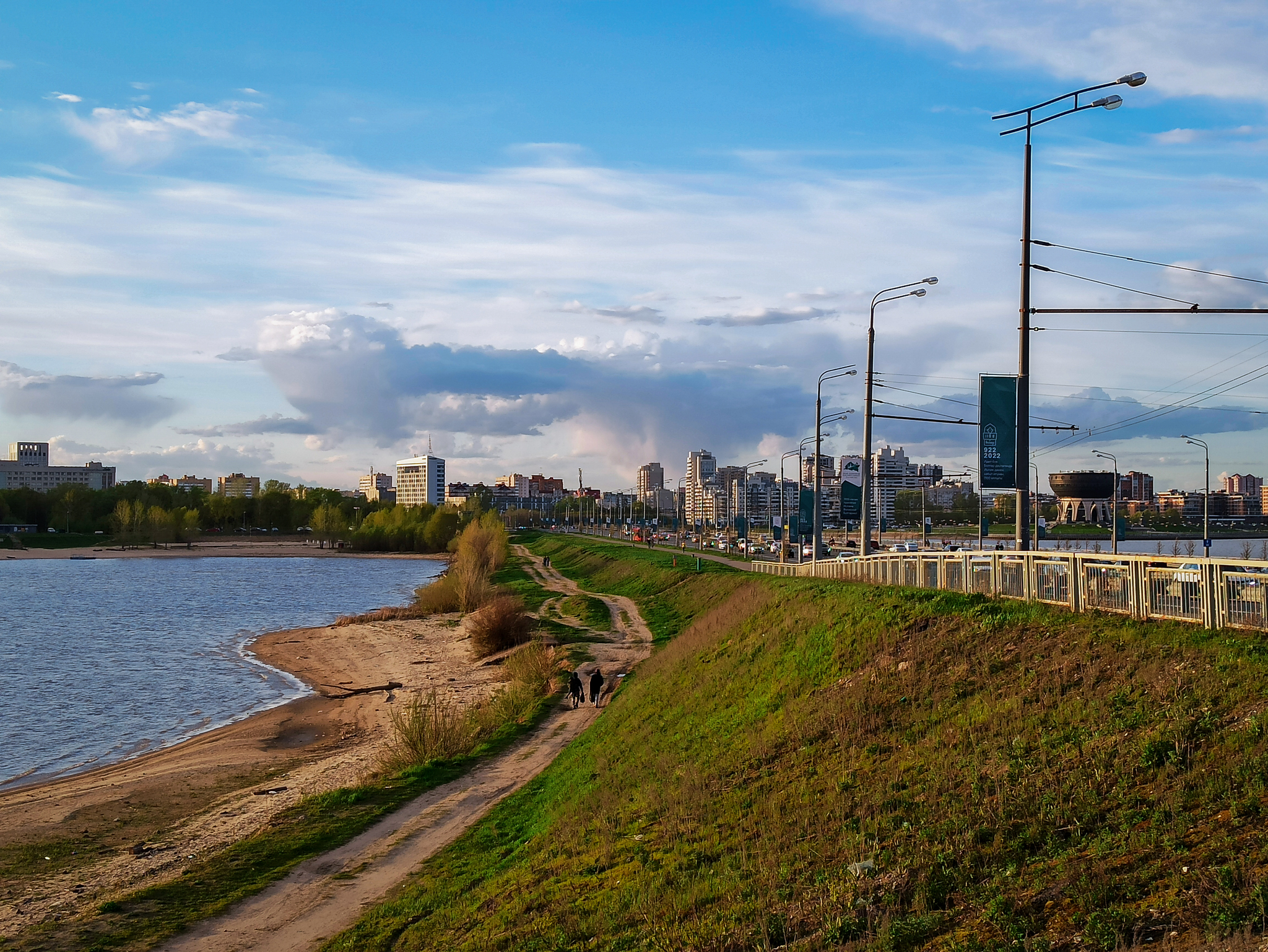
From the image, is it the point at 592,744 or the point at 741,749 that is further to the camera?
the point at 592,744

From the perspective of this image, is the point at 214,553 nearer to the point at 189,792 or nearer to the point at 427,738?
the point at 189,792

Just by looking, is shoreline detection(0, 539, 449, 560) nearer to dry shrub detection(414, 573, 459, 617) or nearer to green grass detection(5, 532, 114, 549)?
green grass detection(5, 532, 114, 549)

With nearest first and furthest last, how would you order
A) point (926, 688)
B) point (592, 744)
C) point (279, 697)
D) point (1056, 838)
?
1. point (1056, 838)
2. point (926, 688)
3. point (592, 744)
4. point (279, 697)

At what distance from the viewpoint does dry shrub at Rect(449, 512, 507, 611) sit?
65250mm

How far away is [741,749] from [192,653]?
44.4m

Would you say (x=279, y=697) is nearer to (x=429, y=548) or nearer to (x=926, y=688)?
(x=926, y=688)

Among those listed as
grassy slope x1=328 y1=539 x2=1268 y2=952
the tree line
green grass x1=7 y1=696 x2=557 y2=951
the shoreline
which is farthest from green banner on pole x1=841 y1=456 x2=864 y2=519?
the tree line

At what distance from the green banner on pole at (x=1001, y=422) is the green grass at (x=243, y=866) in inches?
575

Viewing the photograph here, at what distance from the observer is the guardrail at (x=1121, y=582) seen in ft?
42.1

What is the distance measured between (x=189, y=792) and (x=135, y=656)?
2932 centimetres

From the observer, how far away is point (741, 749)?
639 inches

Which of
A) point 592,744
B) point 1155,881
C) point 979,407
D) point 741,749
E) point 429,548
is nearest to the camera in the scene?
point 1155,881

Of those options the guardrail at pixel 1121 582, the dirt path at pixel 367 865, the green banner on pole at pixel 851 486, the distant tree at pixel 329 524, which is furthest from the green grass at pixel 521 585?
the distant tree at pixel 329 524

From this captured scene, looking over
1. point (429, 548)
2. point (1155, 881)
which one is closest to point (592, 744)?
point (1155, 881)
